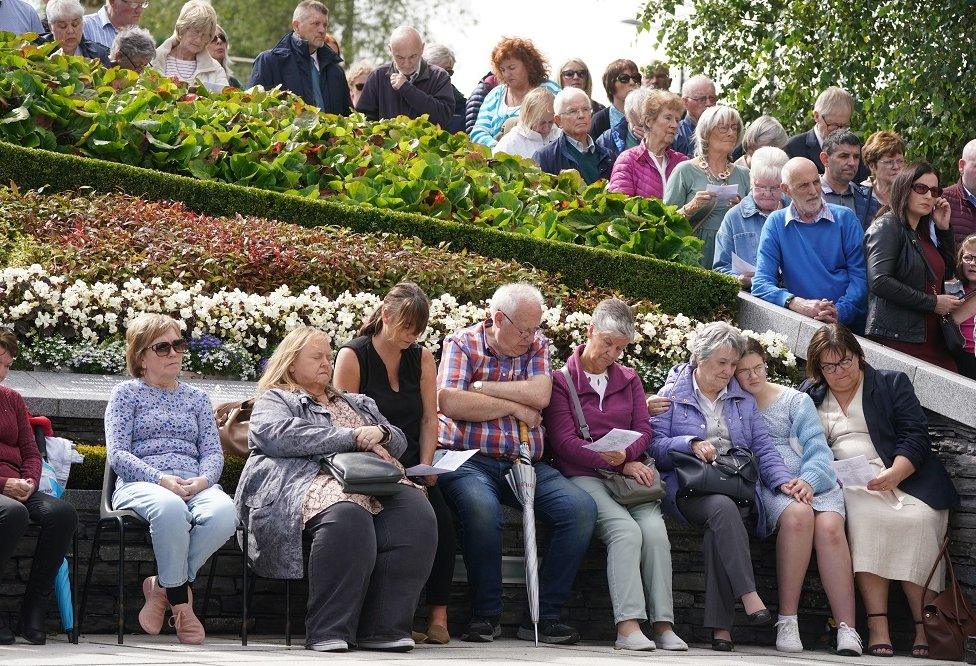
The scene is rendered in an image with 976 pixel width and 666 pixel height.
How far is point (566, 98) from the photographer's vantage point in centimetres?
1291

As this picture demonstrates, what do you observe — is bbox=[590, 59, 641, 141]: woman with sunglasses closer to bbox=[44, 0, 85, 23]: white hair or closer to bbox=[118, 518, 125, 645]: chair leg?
bbox=[44, 0, 85, 23]: white hair

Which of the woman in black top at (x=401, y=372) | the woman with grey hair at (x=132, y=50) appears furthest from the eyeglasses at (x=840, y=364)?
the woman with grey hair at (x=132, y=50)

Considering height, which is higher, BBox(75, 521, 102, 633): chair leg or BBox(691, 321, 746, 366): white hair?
BBox(691, 321, 746, 366): white hair

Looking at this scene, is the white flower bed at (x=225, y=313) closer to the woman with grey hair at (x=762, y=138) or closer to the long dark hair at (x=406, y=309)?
the long dark hair at (x=406, y=309)

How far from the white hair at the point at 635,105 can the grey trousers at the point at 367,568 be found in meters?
5.94

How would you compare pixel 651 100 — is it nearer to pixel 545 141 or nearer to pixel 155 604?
pixel 545 141

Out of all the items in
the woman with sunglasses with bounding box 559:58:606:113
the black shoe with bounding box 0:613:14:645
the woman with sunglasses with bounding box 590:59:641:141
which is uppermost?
the woman with sunglasses with bounding box 559:58:606:113

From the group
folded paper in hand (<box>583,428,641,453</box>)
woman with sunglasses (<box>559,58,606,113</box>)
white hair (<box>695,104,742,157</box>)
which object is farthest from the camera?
woman with sunglasses (<box>559,58,606,113</box>)

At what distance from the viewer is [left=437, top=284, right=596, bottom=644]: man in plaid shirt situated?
7.21m

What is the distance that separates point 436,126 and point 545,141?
112 centimetres

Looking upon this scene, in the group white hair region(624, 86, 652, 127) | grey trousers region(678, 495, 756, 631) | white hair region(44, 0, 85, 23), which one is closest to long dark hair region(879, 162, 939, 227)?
white hair region(624, 86, 652, 127)

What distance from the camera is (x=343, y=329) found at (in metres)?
8.66

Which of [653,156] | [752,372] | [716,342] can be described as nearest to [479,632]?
[716,342]

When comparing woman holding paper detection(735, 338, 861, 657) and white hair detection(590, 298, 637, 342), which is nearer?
woman holding paper detection(735, 338, 861, 657)
